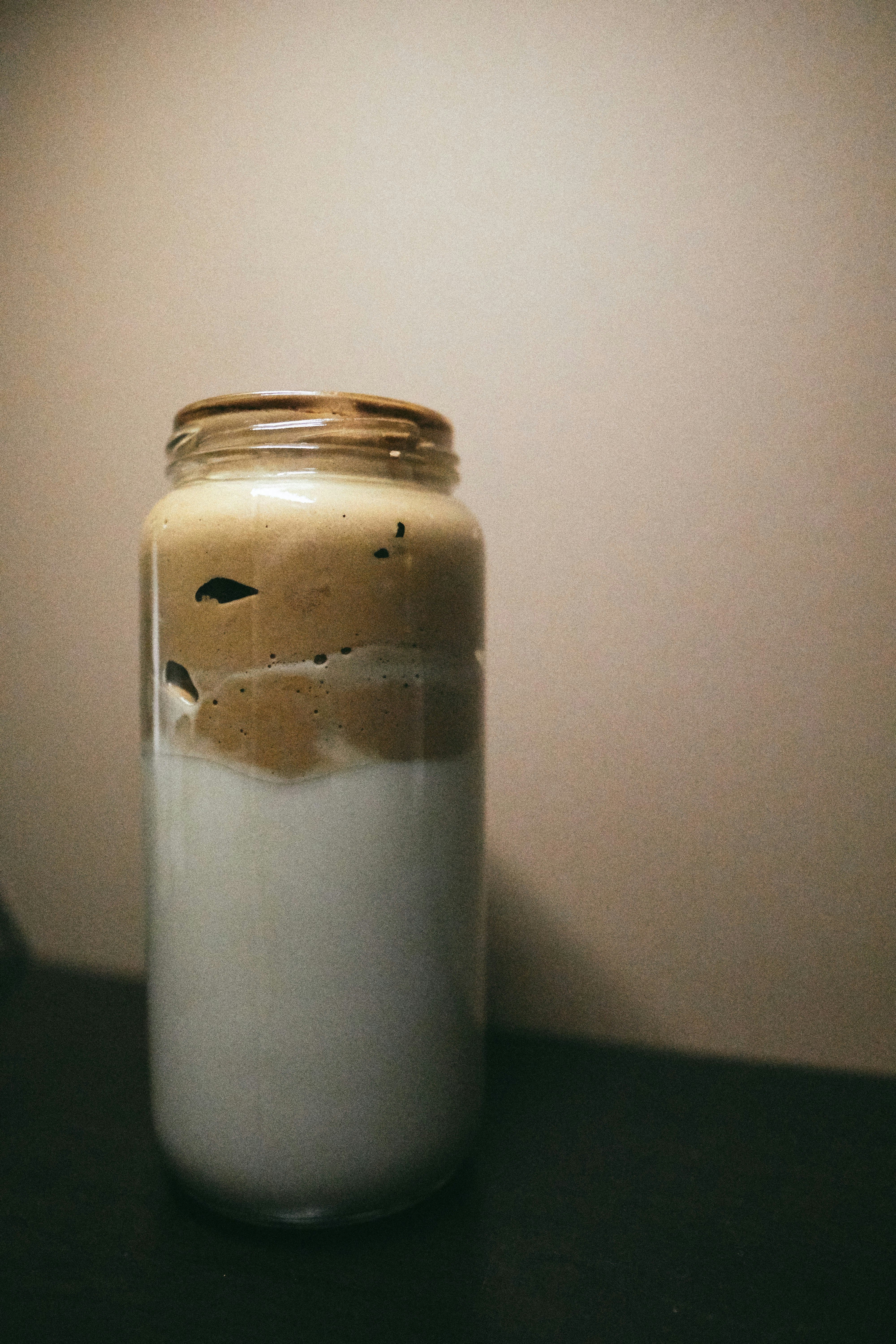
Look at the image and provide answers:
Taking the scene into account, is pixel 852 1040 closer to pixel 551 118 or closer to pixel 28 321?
pixel 551 118

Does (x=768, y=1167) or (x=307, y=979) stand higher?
(x=307, y=979)

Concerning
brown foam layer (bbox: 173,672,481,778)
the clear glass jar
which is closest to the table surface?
the clear glass jar

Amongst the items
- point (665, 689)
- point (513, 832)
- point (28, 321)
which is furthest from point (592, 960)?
point (28, 321)

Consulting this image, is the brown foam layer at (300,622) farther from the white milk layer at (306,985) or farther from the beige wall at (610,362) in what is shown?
the beige wall at (610,362)

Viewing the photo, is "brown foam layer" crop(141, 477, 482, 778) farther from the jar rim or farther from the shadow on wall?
the shadow on wall

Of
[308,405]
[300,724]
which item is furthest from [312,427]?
[300,724]

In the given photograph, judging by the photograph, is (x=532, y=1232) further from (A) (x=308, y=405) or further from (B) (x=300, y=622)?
(A) (x=308, y=405)

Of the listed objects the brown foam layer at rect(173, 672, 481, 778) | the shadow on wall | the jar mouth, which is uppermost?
the jar mouth

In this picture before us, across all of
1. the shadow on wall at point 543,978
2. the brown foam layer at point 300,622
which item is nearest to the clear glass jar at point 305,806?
the brown foam layer at point 300,622
